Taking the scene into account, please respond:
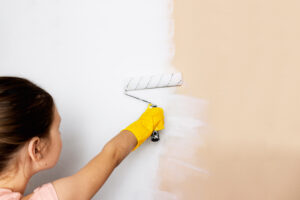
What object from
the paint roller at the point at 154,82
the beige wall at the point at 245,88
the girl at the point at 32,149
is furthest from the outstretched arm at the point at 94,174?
the beige wall at the point at 245,88

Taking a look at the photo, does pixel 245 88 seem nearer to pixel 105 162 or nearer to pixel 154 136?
pixel 154 136

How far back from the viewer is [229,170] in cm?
78

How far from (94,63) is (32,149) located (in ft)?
1.38

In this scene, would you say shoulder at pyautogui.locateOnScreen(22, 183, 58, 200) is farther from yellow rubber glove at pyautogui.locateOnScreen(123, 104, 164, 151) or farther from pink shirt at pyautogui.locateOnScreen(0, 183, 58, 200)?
yellow rubber glove at pyautogui.locateOnScreen(123, 104, 164, 151)

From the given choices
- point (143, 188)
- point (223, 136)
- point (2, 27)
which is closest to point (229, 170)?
point (223, 136)

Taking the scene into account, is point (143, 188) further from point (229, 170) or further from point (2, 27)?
point (2, 27)

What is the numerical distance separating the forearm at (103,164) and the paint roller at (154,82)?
0.11 meters

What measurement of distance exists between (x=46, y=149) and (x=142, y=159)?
345 mm

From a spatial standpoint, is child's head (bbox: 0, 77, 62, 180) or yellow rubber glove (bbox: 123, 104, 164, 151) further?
yellow rubber glove (bbox: 123, 104, 164, 151)

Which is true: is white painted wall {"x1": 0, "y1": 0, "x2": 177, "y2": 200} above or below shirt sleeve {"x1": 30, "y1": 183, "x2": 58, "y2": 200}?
above

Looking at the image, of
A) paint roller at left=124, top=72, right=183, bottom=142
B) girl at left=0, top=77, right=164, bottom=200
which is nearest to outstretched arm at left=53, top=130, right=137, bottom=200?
girl at left=0, top=77, right=164, bottom=200

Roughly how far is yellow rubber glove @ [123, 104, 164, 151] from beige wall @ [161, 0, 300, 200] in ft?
0.38

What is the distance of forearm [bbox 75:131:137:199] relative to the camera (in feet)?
2.09

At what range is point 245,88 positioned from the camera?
745 millimetres
